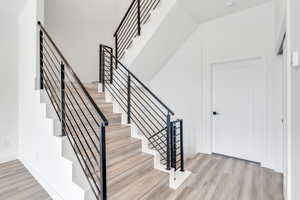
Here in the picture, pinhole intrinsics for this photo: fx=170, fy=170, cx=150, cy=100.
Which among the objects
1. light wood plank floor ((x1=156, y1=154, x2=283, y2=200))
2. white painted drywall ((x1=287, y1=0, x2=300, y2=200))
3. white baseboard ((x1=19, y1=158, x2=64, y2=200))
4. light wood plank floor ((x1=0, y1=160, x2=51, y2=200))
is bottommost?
light wood plank floor ((x1=156, y1=154, x2=283, y2=200))

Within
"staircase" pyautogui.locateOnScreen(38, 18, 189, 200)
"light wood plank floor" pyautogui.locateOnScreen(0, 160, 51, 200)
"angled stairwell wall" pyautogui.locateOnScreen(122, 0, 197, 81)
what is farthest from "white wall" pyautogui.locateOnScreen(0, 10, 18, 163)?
"angled stairwell wall" pyautogui.locateOnScreen(122, 0, 197, 81)

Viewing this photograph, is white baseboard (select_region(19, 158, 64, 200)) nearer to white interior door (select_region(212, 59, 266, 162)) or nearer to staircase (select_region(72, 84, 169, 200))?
staircase (select_region(72, 84, 169, 200))

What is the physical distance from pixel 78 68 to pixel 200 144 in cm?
340

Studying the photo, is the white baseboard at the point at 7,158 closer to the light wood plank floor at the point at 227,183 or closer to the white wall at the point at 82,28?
the white wall at the point at 82,28

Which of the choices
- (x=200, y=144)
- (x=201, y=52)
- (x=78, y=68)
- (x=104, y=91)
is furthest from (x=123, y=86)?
(x=200, y=144)

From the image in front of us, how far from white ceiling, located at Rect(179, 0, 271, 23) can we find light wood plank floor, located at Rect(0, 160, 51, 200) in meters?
3.65

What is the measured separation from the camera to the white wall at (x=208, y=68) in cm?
292

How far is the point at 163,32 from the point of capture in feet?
11.1

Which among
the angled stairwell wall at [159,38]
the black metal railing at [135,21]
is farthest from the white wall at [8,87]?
the angled stairwell wall at [159,38]

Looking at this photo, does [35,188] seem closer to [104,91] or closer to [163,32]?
[104,91]

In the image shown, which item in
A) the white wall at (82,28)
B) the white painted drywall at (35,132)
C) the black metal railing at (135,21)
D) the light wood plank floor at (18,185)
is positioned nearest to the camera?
the white painted drywall at (35,132)

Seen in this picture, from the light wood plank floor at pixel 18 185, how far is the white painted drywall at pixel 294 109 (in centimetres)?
251

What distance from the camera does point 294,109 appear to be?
1395 mm

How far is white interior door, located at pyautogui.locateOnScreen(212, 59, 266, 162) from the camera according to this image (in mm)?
3123
